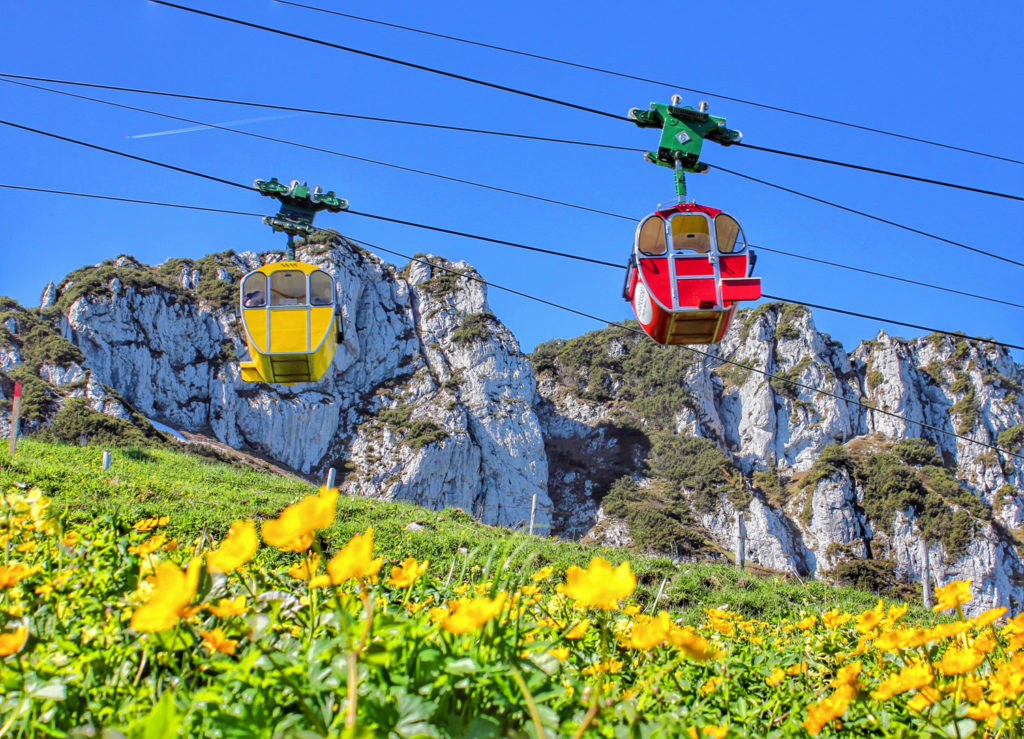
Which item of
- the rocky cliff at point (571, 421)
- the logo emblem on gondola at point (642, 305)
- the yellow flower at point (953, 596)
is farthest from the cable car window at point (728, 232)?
the rocky cliff at point (571, 421)

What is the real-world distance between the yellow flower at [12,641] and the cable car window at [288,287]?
5.44m

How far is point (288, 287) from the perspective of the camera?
6664mm

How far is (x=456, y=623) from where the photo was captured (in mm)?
935

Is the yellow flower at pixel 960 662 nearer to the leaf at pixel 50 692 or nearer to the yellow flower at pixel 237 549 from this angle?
the yellow flower at pixel 237 549

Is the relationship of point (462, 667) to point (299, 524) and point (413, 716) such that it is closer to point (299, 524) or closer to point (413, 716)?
point (413, 716)

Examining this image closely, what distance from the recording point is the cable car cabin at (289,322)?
6117 mm

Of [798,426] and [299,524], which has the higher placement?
[798,426]

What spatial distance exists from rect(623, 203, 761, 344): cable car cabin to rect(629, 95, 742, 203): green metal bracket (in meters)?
0.38

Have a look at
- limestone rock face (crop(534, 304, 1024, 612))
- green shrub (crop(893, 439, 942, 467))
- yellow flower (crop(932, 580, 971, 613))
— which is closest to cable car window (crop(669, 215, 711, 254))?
yellow flower (crop(932, 580, 971, 613))

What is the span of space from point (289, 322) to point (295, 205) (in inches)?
47.4

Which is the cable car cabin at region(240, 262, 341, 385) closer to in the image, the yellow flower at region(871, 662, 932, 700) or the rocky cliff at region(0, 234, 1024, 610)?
the yellow flower at region(871, 662, 932, 700)

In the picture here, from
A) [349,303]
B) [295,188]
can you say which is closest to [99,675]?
[295,188]

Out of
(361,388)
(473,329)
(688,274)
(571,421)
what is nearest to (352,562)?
(688,274)

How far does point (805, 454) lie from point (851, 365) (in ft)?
48.3
